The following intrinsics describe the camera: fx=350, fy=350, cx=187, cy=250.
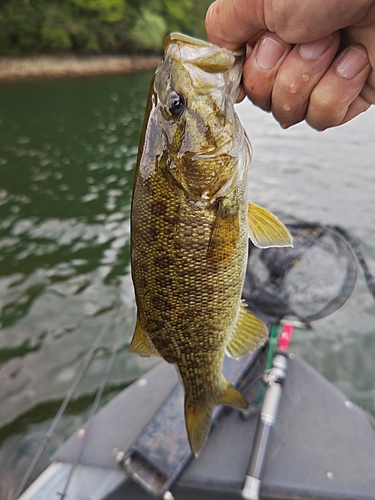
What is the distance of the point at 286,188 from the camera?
9.66m

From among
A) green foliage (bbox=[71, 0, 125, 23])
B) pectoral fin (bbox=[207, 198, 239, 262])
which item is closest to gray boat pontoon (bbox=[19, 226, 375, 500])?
pectoral fin (bbox=[207, 198, 239, 262])

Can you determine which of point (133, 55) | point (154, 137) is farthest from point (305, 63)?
point (133, 55)

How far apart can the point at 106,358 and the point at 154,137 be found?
157 inches

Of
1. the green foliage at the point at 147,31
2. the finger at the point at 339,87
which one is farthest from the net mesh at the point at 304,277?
the green foliage at the point at 147,31

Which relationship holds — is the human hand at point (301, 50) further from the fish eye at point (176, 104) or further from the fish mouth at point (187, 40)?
the fish eye at point (176, 104)

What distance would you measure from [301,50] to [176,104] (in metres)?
0.58

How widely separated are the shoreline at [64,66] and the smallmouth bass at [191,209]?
29.2 m

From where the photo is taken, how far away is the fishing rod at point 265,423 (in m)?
2.26

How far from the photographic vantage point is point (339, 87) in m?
1.57

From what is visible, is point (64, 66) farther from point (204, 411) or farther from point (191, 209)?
point (204, 411)

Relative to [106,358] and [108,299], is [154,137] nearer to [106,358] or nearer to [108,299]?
[106,358]

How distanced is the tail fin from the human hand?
1551 mm

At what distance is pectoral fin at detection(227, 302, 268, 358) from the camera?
201 cm

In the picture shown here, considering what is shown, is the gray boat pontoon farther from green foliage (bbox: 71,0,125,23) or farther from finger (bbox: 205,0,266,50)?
green foliage (bbox: 71,0,125,23)
